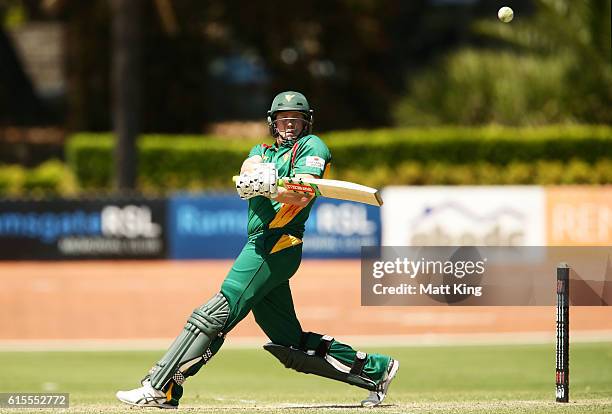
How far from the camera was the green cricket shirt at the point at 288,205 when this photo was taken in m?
8.23

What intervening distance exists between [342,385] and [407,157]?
1490cm

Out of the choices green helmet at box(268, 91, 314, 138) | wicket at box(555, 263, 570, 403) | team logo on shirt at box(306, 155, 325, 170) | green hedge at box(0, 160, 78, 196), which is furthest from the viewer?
green hedge at box(0, 160, 78, 196)

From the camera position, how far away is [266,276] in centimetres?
827

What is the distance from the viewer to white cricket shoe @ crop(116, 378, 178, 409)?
823cm

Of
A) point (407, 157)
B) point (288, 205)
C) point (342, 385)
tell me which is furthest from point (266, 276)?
point (407, 157)

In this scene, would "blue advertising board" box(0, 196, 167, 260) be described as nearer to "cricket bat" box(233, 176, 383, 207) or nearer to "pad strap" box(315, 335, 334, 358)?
"pad strap" box(315, 335, 334, 358)

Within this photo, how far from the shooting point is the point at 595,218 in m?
21.1

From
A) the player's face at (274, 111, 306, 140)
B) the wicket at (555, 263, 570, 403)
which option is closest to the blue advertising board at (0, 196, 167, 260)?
the player's face at (274, 111, 306, 140)

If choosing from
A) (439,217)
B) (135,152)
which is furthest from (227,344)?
(135,152)

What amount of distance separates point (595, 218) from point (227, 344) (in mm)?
7762

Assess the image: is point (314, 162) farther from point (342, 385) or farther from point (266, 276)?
point (342, 385)

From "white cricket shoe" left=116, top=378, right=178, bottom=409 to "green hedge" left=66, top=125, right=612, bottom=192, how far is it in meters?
19.3

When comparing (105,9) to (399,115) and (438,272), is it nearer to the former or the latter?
(399,115)

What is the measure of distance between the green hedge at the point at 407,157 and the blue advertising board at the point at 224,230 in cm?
481
